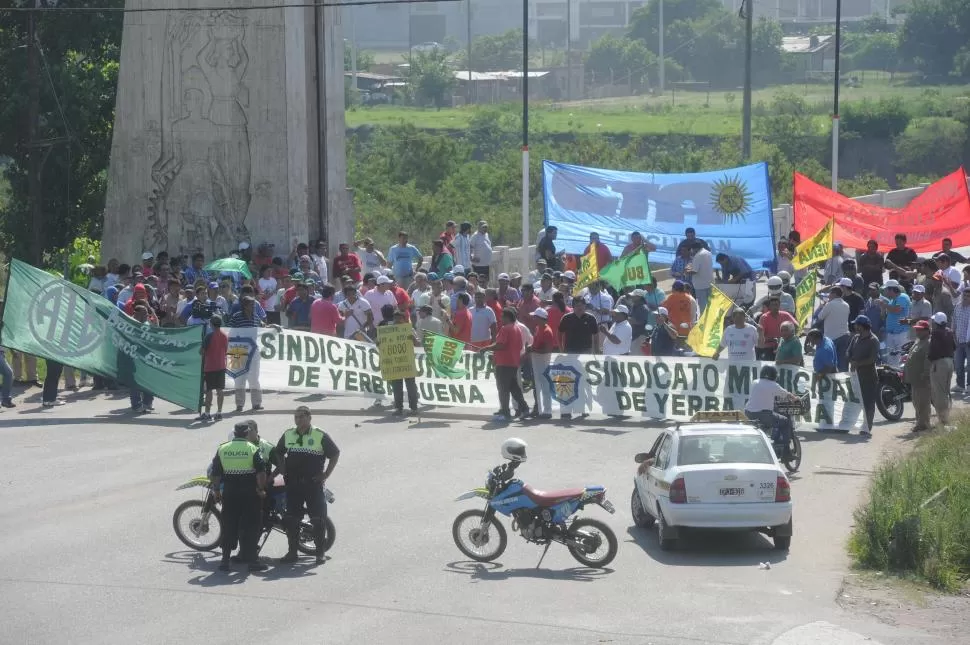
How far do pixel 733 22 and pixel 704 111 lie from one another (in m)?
35.4

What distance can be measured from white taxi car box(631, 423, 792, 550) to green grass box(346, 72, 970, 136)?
8368cm

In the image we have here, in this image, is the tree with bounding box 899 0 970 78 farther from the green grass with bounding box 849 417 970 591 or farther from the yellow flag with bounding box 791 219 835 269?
the green grass with bounding box 849 417 970 591

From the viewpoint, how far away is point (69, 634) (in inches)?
444

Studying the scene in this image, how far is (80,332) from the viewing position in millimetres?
21656

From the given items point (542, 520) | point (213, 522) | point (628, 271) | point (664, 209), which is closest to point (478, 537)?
point (542, 520)

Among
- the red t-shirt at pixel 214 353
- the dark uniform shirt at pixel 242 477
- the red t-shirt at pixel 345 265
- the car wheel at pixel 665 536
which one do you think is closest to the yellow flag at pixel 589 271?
the red t-shirt at pixel 345 265

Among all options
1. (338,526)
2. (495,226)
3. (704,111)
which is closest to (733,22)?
(704,111)

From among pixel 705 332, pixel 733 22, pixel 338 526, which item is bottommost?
pixel 338 526

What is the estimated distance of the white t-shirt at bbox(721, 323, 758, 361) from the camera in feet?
66.4

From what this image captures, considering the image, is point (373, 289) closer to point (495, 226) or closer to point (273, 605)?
point (273, 605)

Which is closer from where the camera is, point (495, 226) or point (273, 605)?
point (273, 605)

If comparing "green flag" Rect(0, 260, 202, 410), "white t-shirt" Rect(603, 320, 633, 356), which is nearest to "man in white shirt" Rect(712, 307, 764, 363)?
"white t-shirt" Rect(603, 320, 633, 356)

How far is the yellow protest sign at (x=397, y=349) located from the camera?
20.9m

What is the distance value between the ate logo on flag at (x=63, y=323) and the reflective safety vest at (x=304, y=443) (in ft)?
29.5
